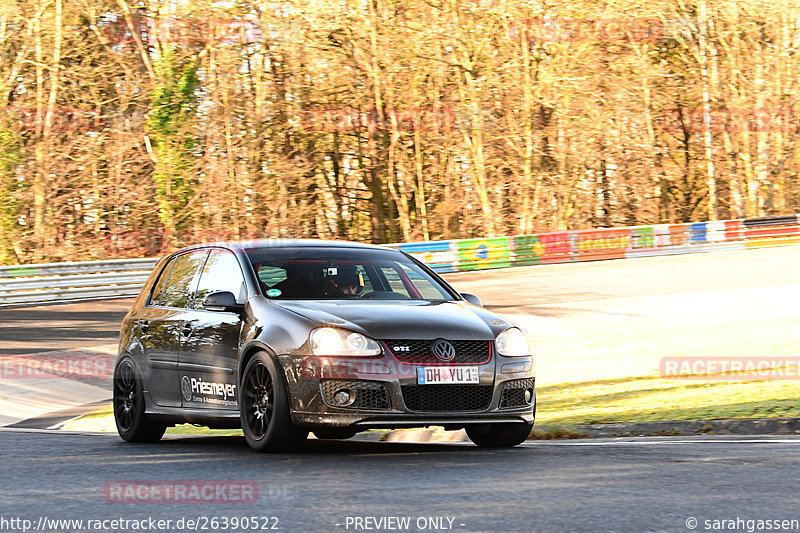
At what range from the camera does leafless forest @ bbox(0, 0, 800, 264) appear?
37.9m

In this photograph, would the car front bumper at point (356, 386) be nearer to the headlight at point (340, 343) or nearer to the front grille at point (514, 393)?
the headlight at point (340, 343)

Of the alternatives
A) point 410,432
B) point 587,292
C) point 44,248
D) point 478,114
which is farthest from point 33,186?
point 410,432

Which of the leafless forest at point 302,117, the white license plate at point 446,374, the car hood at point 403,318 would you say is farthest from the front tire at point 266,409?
the leafless forest at point 302,117

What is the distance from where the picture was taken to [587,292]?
29.1 metres

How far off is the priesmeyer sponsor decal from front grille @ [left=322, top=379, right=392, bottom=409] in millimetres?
1040

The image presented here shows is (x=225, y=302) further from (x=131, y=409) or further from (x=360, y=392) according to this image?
(x=131, y=409)

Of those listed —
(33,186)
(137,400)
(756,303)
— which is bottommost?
(756,303)

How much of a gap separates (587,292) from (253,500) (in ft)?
77.5

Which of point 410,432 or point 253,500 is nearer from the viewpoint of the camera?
point 253,500

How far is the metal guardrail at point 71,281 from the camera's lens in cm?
2859

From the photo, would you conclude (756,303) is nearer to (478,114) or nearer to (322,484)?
(478,114)

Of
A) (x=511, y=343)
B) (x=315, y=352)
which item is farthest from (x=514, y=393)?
(x=315, y=352)

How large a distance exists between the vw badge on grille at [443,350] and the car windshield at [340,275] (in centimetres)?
107

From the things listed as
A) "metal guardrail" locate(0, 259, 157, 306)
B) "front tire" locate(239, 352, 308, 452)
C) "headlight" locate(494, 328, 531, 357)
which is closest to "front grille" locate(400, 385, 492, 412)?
"headlight" locate(494, 328, 531, 357)
